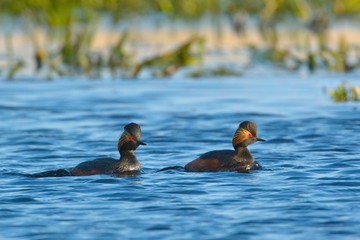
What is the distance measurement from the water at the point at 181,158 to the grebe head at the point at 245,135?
458mm

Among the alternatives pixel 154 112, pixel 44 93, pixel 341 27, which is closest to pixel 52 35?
pixel 44 93

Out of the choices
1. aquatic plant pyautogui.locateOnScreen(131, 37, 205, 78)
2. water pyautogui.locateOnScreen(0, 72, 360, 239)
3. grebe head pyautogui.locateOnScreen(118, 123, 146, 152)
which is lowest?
water pyautogui.locateOnScreen(0, 72, 360, 239)

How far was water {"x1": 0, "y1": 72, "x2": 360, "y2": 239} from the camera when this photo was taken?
11.5m

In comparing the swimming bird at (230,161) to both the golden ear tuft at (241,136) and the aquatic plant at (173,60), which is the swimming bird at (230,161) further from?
the aquatic plant at (173,60)

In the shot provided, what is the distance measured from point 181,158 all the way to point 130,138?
5.35ft

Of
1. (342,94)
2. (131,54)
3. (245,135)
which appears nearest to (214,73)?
(131,54)

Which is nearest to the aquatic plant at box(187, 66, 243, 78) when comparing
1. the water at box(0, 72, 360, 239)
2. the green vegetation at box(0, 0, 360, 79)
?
the green vegetation at box(0, 0, 360, 79)

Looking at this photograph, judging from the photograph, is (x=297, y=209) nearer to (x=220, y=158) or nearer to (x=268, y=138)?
(x=220, y=158)

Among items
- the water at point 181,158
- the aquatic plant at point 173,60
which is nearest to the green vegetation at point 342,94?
the water at point 181,158

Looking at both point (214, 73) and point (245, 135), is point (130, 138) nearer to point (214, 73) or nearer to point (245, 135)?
point (245, 135)

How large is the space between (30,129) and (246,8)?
62.2 ft

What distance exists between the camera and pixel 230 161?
14.6 m

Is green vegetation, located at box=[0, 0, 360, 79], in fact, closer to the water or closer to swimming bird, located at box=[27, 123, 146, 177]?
the water

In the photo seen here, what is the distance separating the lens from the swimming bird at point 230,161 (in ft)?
47.3
